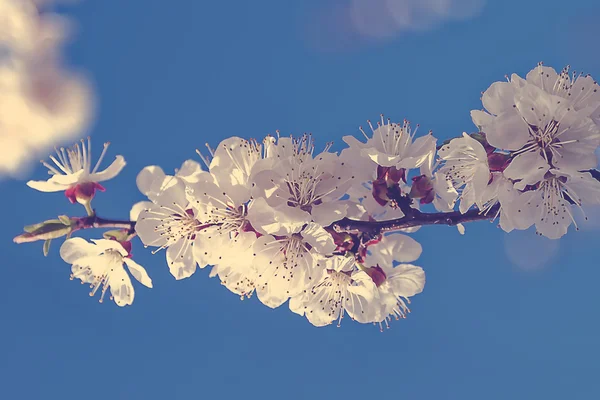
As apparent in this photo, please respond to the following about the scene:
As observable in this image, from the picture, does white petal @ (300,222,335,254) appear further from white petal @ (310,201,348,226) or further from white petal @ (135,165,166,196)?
white petal @ (135,165,166,196)

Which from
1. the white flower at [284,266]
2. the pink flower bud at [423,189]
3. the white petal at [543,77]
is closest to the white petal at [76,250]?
the white flower at [284,266]

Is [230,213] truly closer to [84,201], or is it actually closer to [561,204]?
[84,201]

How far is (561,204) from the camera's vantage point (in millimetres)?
1938

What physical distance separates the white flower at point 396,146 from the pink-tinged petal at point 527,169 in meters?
0.38

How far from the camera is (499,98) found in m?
1.89

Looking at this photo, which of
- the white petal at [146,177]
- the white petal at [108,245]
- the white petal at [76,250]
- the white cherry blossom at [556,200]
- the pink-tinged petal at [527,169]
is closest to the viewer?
the pink-tinged petal at [527,169]

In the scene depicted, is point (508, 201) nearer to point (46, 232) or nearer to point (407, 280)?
point (407, 280)

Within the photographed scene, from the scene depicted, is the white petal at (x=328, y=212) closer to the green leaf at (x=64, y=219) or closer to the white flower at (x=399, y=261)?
the white flower at (x=399, y=261)

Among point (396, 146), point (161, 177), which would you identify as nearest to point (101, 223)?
point (161, 177)

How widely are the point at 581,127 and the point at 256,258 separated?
1227 mm

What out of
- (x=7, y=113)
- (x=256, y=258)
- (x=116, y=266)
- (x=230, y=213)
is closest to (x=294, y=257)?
(x=256, y=258)

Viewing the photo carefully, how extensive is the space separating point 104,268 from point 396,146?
4.83ft

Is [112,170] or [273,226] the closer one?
[273,226]

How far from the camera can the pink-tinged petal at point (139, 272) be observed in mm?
2527
